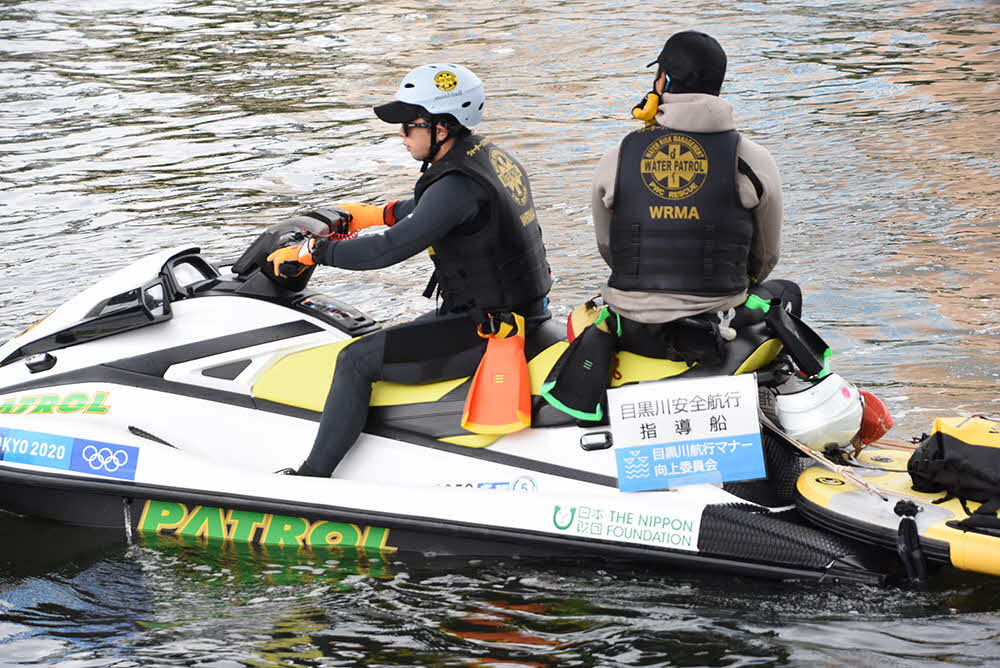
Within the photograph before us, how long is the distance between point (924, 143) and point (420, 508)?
30.2ft

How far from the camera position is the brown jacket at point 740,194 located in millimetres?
4438

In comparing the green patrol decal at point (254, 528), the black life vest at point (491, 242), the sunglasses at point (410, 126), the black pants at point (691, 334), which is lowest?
the green patrol decal at point (254, 528)

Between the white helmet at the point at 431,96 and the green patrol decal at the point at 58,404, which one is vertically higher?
the white helmet at the point at 431,96

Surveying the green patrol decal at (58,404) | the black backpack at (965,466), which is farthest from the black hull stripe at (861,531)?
the green patrol decal at (58,404)

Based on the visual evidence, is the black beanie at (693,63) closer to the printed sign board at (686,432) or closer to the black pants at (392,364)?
the printed sign board at (686,432)

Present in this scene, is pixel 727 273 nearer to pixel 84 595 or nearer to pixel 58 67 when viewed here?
pixel 84 595

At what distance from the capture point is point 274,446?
5.34 m

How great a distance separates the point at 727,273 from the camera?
455 cm

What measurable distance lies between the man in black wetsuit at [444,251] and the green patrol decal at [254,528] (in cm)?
23

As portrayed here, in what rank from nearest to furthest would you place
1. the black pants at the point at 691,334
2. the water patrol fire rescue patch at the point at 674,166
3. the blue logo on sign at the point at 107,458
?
the water patrol fire rescue patch at the point at 674,166 → the black pants at the point at 691,334 → the blue logo on sign at the point at 107,458

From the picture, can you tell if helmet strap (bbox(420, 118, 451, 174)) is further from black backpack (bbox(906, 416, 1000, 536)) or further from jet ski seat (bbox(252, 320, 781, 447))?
black backpack (bbox(906, 416, 1000, 536))

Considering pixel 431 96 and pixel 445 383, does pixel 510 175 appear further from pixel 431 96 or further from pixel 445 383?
pixel 445 383

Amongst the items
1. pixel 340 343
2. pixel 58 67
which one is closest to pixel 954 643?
pixel 340 343

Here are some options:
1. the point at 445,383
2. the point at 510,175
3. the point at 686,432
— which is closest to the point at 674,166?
the point at 510,175
